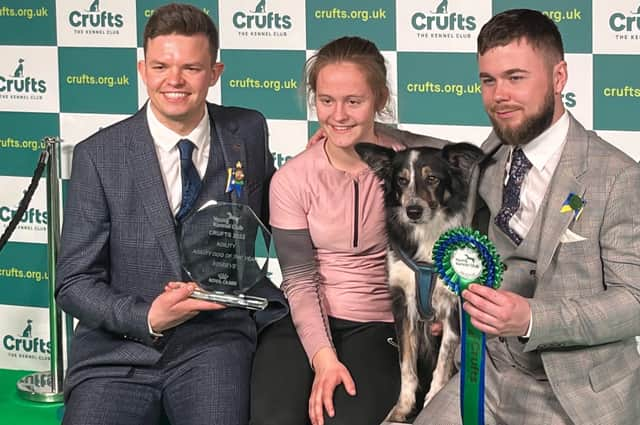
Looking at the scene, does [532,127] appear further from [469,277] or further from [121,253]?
[121,253]

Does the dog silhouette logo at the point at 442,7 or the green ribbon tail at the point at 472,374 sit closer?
the green ribbon tail at the point at 472,374

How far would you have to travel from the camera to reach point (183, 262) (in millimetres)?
2752

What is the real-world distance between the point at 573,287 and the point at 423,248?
40 centimetres

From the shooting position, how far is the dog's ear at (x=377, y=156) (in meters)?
2.62

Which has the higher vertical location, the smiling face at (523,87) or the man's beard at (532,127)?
the smiling face at (523,87)

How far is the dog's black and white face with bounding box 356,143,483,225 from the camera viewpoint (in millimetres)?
2584

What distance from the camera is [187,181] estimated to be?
280cm

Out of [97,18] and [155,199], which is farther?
[97,18]

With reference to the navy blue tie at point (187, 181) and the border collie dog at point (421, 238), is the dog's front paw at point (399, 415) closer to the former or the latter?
the border collie dog at point (421, 238)

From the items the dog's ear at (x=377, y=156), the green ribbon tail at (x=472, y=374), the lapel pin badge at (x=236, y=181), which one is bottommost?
the green ribbon tail at (x=472, y=374)

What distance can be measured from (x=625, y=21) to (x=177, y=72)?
1643 millimetres

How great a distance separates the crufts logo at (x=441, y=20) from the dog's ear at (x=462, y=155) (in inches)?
51.7

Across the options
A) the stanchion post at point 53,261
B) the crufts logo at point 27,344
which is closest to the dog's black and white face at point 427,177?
the stanchion post at point 53,261

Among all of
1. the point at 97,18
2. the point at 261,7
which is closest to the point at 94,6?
the point at 97,18
